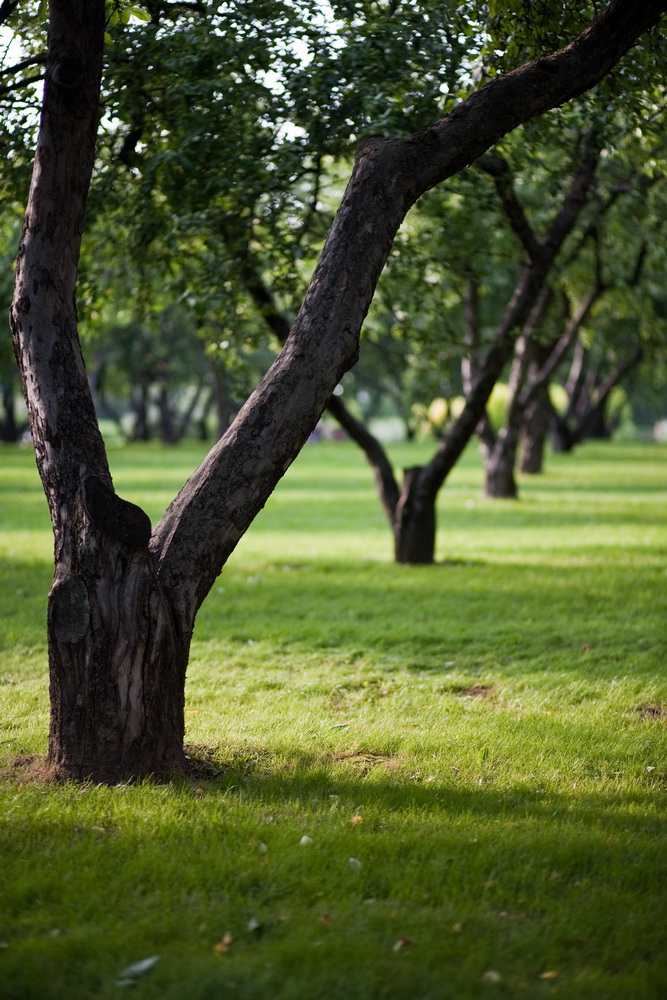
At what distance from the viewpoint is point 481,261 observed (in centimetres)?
1323

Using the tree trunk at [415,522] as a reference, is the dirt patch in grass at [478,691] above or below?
below

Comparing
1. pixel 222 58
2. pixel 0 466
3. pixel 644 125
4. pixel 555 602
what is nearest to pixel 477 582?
pixel 555 602

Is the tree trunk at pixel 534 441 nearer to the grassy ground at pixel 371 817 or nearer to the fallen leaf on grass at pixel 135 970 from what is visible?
the grassy ground at pixel 371 817

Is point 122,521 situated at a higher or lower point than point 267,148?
lower

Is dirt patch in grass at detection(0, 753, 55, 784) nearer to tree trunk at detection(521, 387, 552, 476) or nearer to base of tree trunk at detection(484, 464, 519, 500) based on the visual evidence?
base of tree trunk at detection(484, 464, 519, 500)

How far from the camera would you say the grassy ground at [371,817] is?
11.2 ft

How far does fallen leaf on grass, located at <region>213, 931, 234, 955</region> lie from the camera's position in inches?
137

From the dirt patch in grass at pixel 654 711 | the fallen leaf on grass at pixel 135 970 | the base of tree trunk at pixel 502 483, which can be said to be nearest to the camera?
the fallen leaf on grass at pixel 135 970

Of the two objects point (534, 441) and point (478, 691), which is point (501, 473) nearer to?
point (534, 441)

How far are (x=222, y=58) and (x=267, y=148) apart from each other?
100 cm

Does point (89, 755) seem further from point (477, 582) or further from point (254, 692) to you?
point (477, 582)

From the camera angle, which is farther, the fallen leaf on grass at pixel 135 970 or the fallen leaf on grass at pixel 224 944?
the fallen leaf on grass at pixel 224 944

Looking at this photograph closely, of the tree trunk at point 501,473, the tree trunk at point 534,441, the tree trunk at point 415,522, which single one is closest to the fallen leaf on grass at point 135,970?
the tree trunk at point 415,522

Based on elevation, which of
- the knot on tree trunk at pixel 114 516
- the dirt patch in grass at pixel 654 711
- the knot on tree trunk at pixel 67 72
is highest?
the knot on tree trunk at pixel 67 72
